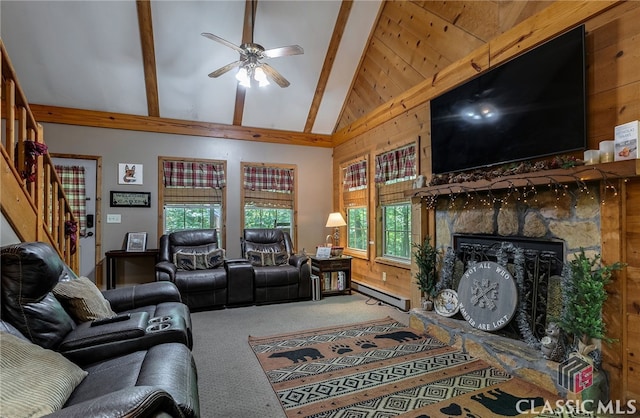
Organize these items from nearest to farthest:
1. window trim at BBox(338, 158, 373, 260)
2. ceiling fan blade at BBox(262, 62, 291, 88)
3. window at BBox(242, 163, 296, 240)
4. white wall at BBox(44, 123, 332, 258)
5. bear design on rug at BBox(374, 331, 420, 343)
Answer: bear design on rug at BBox(374, 331, 420, 343)
ceiling fan blade at BBox(262, 62, 291, 88)
white wall at BBox(44, 123, 332, 258)
window trim at BBox(338, 158, 373, 260)
window at BBox(242, 163, 296, 240)

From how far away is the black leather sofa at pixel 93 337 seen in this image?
1437 mm

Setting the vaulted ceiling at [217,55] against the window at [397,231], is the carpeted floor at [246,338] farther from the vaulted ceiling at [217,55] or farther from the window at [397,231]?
the vaulted ceiling at [217,55]

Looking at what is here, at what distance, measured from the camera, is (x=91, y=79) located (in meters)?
4.67

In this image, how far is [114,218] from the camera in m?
5.05

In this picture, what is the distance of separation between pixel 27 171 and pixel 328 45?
4091mm

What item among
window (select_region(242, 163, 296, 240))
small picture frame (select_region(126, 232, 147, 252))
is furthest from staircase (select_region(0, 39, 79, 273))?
window (select_region(242, 163, 296, 240))

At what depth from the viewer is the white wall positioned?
4.99m

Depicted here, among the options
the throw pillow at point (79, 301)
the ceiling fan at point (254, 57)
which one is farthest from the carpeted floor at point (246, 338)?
the ceiling fan at point (254, 57)

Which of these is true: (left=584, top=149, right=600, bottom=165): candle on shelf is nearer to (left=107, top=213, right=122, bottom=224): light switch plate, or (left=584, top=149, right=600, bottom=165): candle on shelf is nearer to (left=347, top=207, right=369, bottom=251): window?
(left=347, top=207, right=369, bottom=251): window

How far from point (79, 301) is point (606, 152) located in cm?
363

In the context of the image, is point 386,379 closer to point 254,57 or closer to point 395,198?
point 395,198

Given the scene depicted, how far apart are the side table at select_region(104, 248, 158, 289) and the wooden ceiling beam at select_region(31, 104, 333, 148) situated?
1.93 m

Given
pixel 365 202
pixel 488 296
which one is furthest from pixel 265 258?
pixel 488 296

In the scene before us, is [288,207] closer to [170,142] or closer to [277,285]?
[277,285]
